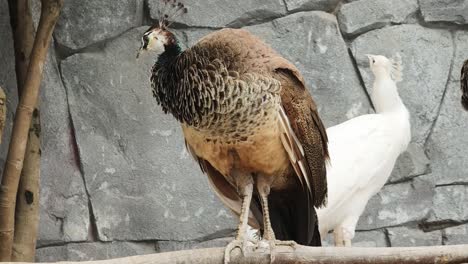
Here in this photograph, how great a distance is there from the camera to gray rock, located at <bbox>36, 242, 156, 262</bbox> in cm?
399

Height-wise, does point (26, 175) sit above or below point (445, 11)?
below

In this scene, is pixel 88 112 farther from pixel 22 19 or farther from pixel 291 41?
pixel 291 41

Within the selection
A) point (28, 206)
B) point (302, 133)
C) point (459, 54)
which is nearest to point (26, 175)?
point (28, 206)

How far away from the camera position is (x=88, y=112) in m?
4.07

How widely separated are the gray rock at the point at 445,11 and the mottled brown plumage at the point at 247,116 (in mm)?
1674

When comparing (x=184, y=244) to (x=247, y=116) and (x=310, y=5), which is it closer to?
(x=310, y=5)

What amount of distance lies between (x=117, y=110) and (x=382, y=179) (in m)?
1.06

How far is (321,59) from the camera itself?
4289 millimetres

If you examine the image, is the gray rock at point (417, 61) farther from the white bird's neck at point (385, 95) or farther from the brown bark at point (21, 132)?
the brown bark at point (21, 132)

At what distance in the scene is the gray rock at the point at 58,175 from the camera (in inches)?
157

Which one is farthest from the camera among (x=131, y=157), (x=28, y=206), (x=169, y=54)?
(x=131, y=157)

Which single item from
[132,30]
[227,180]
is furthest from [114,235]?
[227,180]

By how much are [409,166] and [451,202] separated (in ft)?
0.83

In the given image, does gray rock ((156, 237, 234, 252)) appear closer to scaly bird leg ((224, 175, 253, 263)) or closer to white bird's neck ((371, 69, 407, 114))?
white bird's neck ((371, 69, 407, 114))
